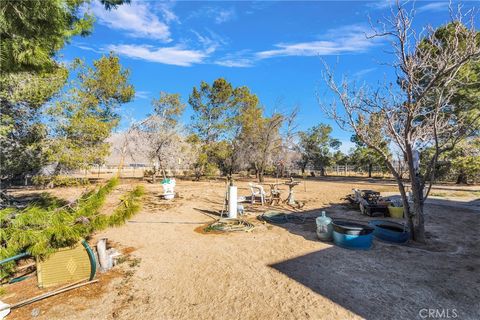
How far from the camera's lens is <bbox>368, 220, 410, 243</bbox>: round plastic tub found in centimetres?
545

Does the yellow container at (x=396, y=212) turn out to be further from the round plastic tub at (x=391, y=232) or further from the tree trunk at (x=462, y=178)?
the tree trunk at (x=462, y=178)

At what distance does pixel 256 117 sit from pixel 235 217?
53.1ft

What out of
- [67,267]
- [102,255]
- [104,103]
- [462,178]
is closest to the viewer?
[67,267]

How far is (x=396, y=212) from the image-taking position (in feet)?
25.2

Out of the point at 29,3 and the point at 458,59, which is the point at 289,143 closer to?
the point at 458,59

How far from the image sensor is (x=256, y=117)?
893 inches

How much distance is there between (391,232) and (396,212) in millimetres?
2628

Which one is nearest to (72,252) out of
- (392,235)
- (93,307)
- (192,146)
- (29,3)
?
(93,307)

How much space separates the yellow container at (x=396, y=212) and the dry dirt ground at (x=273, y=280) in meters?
1.30

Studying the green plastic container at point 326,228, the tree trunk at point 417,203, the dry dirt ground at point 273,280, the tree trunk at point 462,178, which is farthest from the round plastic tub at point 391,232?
the tree trunk at point 462,178

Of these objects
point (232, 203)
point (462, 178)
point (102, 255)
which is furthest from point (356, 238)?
point (462, 178)

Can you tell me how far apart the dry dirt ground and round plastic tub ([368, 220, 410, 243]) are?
321 mm

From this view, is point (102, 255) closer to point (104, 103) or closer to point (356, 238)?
point (356, 238)

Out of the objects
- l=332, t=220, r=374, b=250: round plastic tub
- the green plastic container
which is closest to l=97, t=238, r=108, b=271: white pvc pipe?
the green plastic container
